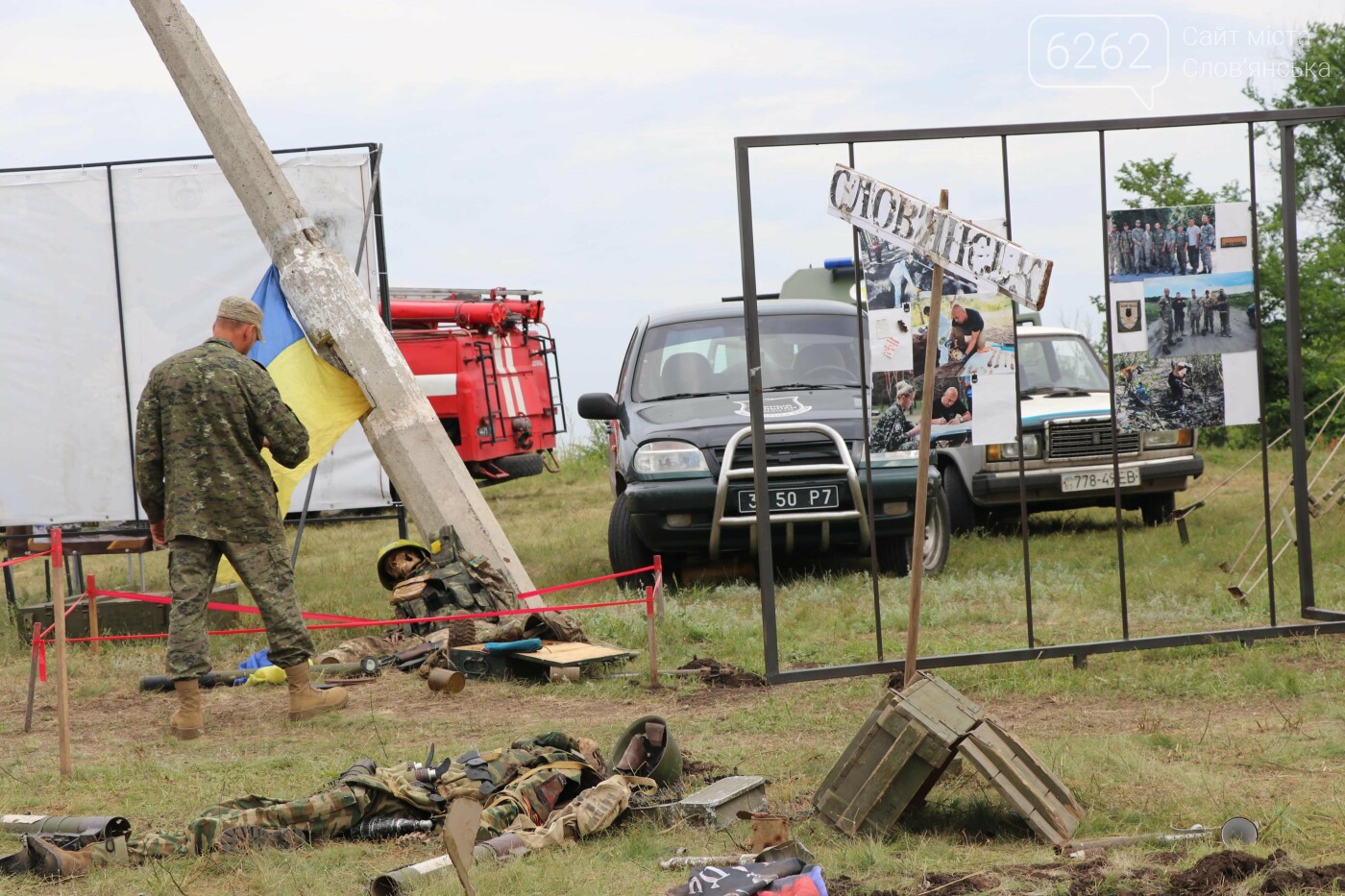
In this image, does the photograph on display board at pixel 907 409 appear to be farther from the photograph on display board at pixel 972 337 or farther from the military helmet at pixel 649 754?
the military helmet at pixel 649 754

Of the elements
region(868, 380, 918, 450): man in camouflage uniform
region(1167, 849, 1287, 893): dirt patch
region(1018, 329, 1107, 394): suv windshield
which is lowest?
region(1167, 849, 1287, 893): dirt patch

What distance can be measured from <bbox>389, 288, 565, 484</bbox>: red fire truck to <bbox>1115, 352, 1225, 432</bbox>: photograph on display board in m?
9.76

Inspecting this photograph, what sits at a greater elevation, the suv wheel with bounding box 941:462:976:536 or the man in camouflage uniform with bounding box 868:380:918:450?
the man in camouflage uniform with bounding box 868:380:918:450

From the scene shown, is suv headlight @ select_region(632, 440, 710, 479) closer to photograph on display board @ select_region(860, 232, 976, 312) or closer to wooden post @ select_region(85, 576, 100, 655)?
photograph on display board @ select_region(860, 232, 976, 312)

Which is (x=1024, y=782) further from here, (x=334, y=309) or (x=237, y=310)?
(x=334, y=309)

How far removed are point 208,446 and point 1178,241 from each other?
4.62 meters

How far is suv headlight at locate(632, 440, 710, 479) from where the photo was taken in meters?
9.00

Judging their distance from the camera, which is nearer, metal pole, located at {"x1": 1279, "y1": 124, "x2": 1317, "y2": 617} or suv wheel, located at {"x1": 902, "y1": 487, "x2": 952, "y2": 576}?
metal pole, located at {"x1": 1279, "y1": 124, "x2": 1317, "y2": 617}

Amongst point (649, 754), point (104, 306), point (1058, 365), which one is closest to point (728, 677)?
point (649, 754)

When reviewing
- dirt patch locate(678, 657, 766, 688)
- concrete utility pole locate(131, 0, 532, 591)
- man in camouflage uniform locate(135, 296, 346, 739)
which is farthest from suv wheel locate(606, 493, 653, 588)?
man in camouflage uniform locate(135, 296, 346, 739)

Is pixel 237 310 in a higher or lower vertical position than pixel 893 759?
higher

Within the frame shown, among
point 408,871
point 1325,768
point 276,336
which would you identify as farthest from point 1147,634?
point 276,336

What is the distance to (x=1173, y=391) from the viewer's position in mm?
6422

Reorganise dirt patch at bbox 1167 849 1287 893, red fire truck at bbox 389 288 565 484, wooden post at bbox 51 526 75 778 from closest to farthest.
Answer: dirt patch at bbox 1167 849 1287 893 < wooden post at bbox 51 526 75 778 < red fire truck at bbox 389 288 565 484
